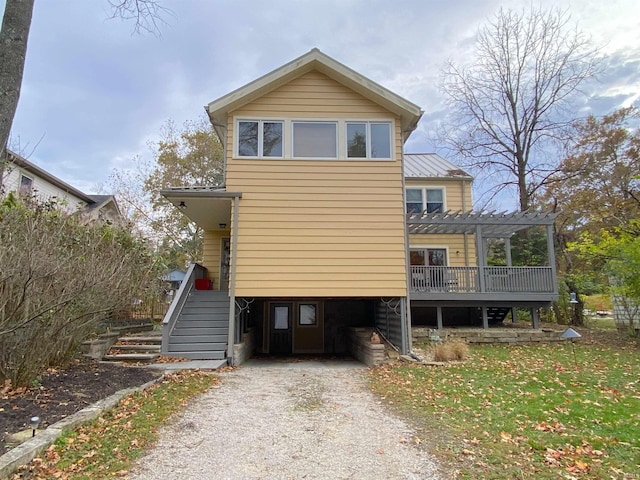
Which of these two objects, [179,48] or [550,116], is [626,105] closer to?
[550,116]

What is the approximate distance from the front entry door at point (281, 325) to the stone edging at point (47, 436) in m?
8.21

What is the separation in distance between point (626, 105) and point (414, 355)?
18.8 metres

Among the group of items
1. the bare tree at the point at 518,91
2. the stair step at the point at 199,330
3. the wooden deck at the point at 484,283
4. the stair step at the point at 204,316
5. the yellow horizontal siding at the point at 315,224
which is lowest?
the stair step at the point at 199,330

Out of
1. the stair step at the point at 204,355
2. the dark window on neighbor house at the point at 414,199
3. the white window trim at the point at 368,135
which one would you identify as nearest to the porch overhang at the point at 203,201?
the white window trim at the point at 368,135

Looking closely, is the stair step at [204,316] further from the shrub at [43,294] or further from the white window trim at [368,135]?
the white window trim at [368,135]

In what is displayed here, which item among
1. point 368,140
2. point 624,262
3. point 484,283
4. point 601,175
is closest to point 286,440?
point 368,140

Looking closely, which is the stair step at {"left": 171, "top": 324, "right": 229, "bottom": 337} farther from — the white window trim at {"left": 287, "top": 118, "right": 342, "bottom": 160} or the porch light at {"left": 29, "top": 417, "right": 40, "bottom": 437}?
the porch light at {"left": 29, "top": 417, "right": 40, "bottom": 437}

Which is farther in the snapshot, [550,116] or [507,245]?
[550,116]

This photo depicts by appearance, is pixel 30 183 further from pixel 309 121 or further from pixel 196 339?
pixel 309 121

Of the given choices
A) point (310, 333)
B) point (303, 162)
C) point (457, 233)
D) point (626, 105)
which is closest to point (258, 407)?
point (303, 162)

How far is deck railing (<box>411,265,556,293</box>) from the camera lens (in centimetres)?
1249

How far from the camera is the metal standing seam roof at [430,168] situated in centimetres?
1625

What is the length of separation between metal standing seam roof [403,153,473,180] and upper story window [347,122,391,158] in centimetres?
603

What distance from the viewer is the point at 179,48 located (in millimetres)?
11016
